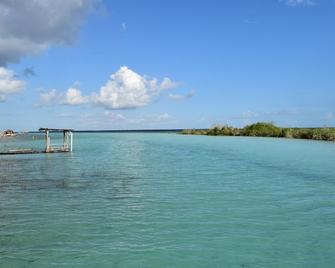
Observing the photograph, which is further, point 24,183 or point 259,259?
point 24,183

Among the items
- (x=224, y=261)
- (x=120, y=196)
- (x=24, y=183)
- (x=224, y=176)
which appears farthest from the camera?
(x=224, y=176)

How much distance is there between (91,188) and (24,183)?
4.58m

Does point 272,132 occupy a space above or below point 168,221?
above

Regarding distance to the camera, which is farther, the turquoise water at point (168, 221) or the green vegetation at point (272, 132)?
the green vegetation at point (272, 132)

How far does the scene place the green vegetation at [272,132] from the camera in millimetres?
76412

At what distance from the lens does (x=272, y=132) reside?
96.9 metres

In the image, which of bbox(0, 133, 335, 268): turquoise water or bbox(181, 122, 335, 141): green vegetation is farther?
bbox(181, 122, 335, 141): green vegetation

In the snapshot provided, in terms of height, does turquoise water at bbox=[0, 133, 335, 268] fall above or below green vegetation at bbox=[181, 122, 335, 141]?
below

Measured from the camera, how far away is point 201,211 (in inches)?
632

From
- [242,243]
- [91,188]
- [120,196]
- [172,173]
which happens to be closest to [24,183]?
[91,188]

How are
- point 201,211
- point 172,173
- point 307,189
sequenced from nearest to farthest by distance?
1. point 201,211
2. point 307,189
3. point 172,173

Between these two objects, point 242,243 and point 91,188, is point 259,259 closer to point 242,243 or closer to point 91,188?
point 242,243

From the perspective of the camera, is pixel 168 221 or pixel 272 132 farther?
pixel 272 132

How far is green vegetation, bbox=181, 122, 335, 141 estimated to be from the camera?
76.4 m
